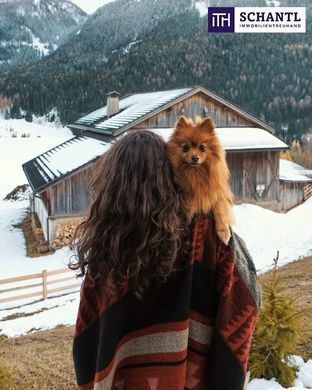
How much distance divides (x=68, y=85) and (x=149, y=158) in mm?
72991

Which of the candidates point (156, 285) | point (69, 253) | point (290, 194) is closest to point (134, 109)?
point (290, 194)

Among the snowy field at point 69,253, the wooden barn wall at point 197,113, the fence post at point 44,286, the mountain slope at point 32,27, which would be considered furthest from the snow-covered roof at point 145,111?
the mountain slope at point 32,27

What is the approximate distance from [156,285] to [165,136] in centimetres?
1625

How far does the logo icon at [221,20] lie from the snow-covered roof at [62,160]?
395 inches

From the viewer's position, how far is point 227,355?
2.10 metres

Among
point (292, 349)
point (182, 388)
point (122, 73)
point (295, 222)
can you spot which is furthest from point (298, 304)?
point (122, 73)

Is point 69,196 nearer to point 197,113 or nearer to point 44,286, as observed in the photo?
point 44,286

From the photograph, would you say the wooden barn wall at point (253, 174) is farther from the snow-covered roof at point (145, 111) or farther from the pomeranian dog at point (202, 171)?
the pomeranian dog at point (202, 171)

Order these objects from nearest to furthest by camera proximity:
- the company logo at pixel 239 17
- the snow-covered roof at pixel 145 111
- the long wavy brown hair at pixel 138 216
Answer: the long wavy brown hair at pixel 138 216, the snow-covered roof at pixel 145 111, the company logo at pixel 239 17

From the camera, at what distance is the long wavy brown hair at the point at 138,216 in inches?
79.6

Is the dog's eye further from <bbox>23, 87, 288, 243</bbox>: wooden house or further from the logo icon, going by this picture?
the logo icon

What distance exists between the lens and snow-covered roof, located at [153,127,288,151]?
19069 millimetres

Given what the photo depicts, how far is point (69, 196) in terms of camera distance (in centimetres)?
1728

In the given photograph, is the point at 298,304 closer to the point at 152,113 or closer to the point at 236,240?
the point at 236,240
